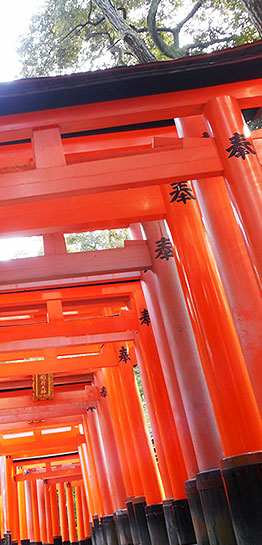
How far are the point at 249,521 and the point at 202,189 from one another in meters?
3.40

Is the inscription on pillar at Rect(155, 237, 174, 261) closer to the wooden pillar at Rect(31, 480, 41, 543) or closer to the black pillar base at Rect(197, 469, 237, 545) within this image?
the black pillar base at Rect(197, 469, 237, 545)

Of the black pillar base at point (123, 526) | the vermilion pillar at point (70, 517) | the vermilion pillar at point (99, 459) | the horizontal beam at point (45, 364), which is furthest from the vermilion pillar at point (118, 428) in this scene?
the vermilion pillar at point (70, 517)

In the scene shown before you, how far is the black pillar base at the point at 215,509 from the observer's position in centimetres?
589

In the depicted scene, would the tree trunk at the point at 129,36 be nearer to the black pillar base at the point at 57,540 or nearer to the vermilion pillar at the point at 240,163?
the vermilion pillar at the point at 240,163

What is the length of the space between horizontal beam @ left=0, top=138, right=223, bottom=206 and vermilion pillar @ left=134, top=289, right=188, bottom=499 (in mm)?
4658

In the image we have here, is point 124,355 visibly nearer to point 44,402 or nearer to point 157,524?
point 44,402

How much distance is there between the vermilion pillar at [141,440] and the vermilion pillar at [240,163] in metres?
6.44

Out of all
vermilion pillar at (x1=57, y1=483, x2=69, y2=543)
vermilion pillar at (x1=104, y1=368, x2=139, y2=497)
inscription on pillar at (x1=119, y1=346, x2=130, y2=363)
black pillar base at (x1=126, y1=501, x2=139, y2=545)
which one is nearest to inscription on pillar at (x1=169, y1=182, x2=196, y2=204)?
inscription on pillar at (x1=119, y1=346, x2=130, y2=363)

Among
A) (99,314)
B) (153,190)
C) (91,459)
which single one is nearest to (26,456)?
(91,459)

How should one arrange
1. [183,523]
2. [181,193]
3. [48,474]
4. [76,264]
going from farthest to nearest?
[48,474], [76,264], [183,523], [181,193]

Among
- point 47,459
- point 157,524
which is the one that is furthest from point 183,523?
point 47,459

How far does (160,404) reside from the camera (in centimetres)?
905

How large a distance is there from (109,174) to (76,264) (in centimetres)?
312

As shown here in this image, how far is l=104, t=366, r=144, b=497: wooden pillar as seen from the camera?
11.8m
